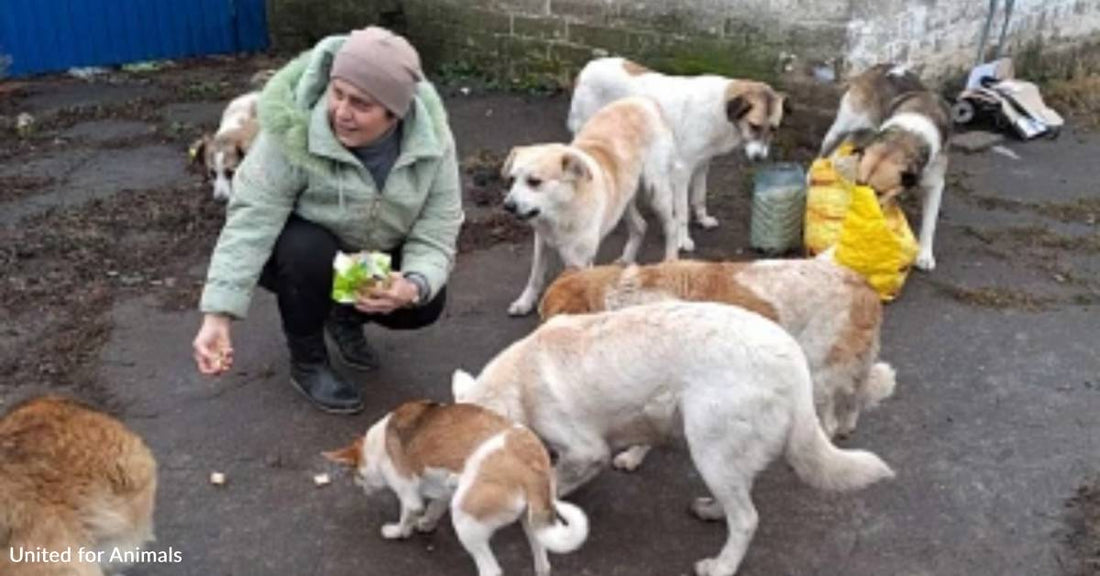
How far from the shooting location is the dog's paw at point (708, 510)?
3.73 metres

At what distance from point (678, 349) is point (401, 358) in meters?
1.99

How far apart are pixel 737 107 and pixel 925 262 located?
142 cm

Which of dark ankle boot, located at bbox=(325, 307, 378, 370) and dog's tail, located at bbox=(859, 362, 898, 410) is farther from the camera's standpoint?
dark ankle boot, located at bbox=(325, 307, 378, 370)

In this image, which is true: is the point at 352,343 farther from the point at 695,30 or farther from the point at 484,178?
the point at 695,30

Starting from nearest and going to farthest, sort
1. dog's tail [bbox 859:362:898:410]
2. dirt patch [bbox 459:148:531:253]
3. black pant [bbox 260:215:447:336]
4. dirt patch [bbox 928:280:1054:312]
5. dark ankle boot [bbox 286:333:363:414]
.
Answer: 1. dog's tail [bbox 859:362:898:410]
2. black pant [bbox 260:215:447:336]
3. dark ankle boot [bbox 286:333:363:414]
4. dirt patch [bbox 928:280:1054:312]
5. dirt patch [bbox 459:148:531:253]

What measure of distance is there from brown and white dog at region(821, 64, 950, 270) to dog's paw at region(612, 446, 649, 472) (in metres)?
2.34

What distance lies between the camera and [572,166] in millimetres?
5059

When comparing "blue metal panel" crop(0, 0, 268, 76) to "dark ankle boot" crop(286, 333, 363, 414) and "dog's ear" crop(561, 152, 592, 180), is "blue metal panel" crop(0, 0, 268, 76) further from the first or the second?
"dark ankle boot" crop(286, 333, 363, 414)

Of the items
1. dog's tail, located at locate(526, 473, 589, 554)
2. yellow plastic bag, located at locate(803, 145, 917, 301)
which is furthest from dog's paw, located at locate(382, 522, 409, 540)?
yellow plastic bag, located at locate(803, 145, 917, 301)

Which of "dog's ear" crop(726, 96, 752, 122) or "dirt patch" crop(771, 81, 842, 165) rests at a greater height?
"dog's ear" crop(726, 96, 752, 122)

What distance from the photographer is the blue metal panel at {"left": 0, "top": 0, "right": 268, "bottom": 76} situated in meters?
10.3

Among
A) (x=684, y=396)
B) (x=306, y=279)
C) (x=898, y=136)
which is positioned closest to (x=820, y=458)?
(x=684, y=396)

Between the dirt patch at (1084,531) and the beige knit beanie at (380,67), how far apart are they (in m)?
2.78

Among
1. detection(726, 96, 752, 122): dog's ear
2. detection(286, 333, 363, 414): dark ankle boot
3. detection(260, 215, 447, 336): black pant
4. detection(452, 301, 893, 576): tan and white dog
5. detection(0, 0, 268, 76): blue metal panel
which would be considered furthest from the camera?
detection(0, 0, 268, 76): blue metal panel
